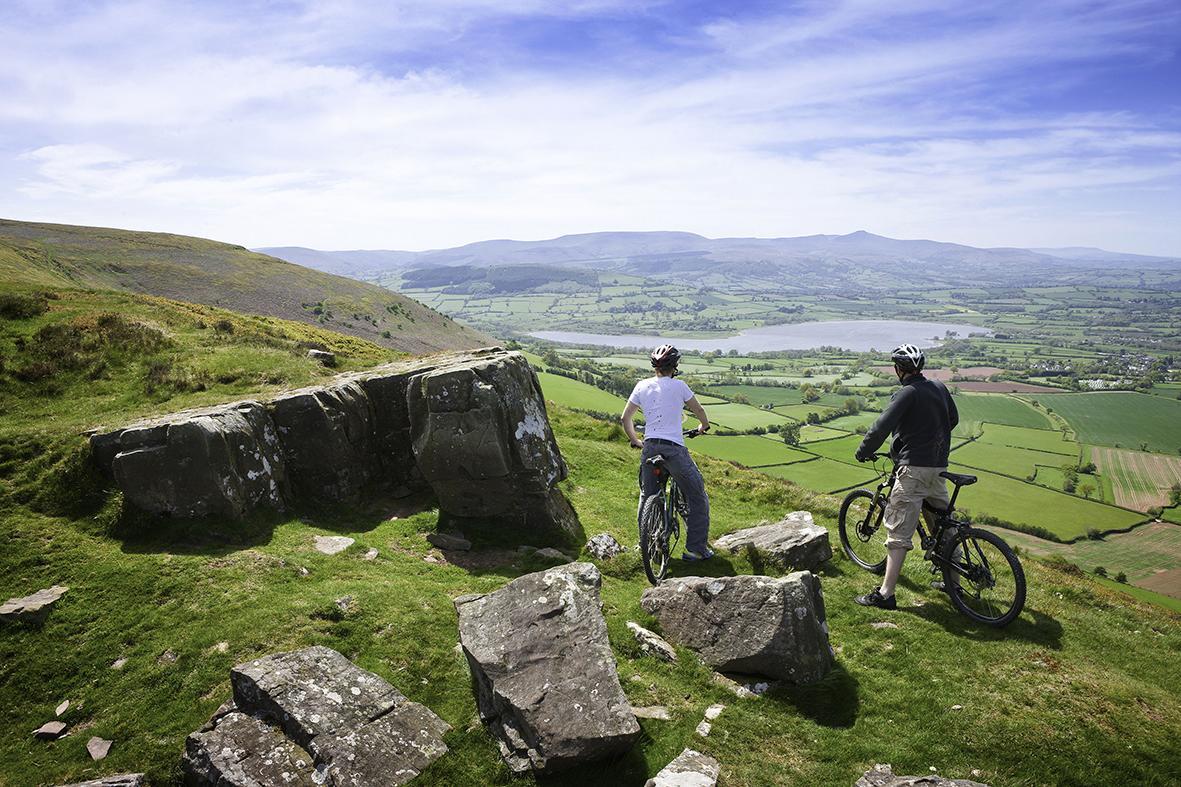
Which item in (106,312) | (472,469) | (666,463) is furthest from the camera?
(106,312)

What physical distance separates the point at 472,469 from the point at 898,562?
350 inches

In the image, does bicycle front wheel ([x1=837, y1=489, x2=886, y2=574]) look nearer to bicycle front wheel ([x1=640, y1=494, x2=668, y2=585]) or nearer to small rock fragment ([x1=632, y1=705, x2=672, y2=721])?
bicycle front wheel ([x1=640, y1=494, x2=668, y2=585])

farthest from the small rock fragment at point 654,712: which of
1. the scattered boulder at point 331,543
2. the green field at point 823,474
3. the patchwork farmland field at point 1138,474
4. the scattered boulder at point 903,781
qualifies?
the patchwork farmland field at point 1138,474

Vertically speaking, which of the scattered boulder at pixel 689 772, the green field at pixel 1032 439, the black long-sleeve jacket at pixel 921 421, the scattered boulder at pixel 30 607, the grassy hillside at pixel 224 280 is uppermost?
the grassy hillside at pixel 224 280

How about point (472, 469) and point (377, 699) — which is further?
point (472, 469)

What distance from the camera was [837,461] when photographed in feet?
199

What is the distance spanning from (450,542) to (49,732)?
6782mm

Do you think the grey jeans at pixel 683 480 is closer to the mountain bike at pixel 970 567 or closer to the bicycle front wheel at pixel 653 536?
the bicycle front wheel at pixel 653 536

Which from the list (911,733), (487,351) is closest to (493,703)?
(911,733)

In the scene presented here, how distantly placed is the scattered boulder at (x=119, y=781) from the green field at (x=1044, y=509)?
6004cm

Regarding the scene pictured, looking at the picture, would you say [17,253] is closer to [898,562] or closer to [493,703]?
[493,703]

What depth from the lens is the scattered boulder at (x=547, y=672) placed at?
628 centimetres

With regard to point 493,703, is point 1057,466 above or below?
below

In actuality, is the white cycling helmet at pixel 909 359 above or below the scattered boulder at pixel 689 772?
above
